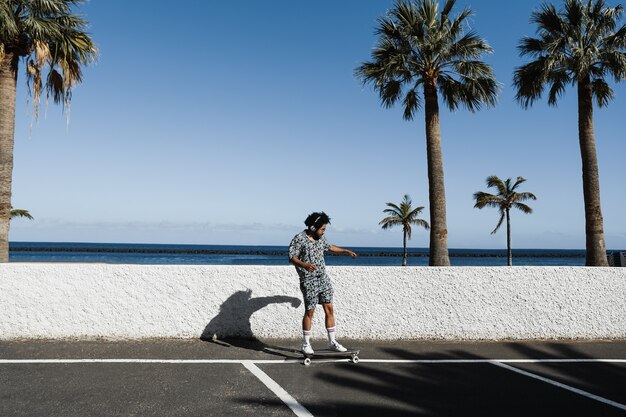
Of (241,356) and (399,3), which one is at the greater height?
(399,3)

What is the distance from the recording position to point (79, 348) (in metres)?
5.86

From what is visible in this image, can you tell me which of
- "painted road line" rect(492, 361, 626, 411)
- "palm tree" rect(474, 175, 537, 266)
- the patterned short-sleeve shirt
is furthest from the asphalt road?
"palm tree" rect(474, 175, 537, 266)

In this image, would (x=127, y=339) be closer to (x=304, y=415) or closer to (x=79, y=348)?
(x=79, y=348)

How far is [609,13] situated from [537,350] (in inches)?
454

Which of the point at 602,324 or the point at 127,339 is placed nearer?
the point at 127,339

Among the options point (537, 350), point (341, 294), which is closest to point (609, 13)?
point (537, 350)

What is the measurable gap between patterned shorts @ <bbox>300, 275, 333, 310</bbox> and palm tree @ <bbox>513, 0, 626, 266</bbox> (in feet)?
32.5

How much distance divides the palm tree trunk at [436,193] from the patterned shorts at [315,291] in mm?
7934

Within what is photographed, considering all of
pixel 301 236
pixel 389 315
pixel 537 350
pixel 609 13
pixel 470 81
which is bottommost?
pixel 537 350

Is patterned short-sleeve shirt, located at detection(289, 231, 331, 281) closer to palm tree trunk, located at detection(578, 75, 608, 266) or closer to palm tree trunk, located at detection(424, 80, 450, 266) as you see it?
palm tree trunk, located at detection(424, 80, 450, 266)

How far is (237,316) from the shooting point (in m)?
6.52

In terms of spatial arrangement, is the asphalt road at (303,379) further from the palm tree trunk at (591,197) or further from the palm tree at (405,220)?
the palm tree at (405,220)

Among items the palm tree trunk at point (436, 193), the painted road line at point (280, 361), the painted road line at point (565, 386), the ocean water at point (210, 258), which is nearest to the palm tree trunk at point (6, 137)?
the painted road line at point (280, 361)

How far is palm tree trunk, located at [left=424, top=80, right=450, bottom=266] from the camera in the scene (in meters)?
12.8
